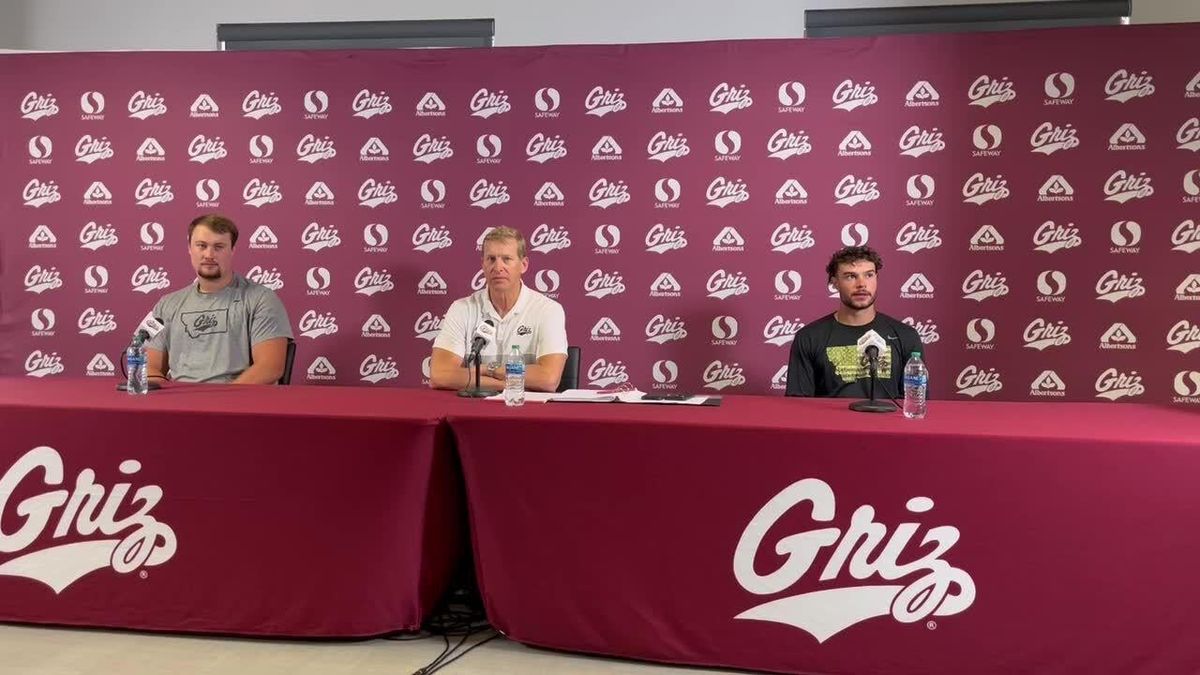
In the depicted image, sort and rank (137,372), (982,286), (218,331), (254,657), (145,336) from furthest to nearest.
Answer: (982,286) → (218,331) → (145,336) → (137,372) → (254,657)

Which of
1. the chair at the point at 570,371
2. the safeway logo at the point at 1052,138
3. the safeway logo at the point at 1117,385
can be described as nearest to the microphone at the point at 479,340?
the chair at the point at 570,371

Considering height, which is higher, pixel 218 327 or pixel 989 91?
pixel 989 91

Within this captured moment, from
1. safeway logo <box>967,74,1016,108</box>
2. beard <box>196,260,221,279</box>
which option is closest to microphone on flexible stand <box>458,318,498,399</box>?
beard <box>196,260,221,279</box>

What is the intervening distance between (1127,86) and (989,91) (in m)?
0.54

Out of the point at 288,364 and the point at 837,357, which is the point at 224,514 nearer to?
the point at 288,364

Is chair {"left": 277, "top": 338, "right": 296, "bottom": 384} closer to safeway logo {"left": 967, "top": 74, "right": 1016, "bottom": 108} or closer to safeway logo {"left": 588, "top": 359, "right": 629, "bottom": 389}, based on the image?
safeway logo {"left": 588, "top": 359, "right": 629, "bottom": 389}

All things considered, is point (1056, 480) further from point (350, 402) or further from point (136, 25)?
point (136, 25)

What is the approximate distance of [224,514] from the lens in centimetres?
224

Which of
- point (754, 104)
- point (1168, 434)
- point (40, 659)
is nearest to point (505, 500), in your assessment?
point (40, 659)

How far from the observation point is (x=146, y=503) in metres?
2.27

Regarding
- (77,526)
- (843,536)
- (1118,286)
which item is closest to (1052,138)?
(1118,286)

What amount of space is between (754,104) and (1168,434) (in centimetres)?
242

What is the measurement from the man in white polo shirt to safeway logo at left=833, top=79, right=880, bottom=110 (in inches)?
62.9

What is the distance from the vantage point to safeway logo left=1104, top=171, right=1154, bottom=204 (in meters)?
3.70
